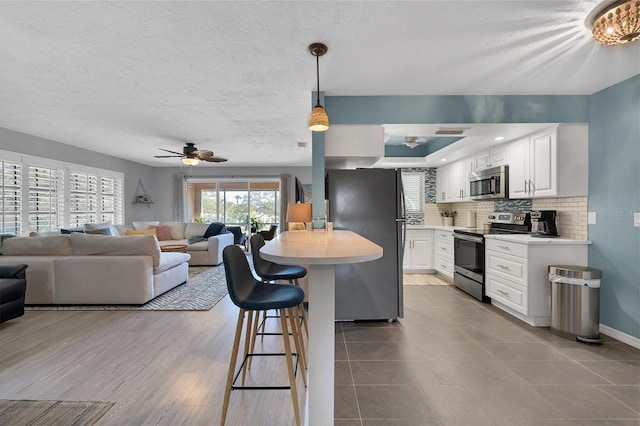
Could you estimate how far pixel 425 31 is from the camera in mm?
2049

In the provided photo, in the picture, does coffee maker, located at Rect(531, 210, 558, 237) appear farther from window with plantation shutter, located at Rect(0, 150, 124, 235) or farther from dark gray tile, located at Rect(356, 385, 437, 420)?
window with plantation shutter, located at Rect(0, 150, 124, 235)

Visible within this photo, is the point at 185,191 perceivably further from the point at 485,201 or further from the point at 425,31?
the point at 425,31

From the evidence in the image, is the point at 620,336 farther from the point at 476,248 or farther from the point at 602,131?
the point at 602,131

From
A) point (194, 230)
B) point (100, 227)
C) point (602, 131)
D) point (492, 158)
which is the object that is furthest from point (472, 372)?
point (194, 230)

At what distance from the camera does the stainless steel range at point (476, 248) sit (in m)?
3.89

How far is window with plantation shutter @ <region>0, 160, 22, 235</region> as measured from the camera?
14.5 feet

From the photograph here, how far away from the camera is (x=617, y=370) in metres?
2.26

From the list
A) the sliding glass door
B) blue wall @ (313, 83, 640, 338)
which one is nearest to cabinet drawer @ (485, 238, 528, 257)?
blue wall @ (313, 83, 640, 338)

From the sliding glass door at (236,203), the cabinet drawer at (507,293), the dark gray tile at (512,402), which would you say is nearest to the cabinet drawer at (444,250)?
the cabinet drawer at (507,293)

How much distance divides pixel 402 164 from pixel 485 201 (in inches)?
62.6

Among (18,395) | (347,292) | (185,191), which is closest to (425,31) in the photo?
(347,292)

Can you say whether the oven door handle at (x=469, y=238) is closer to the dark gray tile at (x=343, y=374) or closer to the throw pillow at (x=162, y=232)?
the dark gray tile at (x=343, y=374)

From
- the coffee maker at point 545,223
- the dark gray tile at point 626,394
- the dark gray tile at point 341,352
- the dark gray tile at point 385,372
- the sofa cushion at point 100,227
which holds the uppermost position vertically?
the coffee maker at point 545,223

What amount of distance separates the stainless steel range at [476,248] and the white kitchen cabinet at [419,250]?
0.84 m
